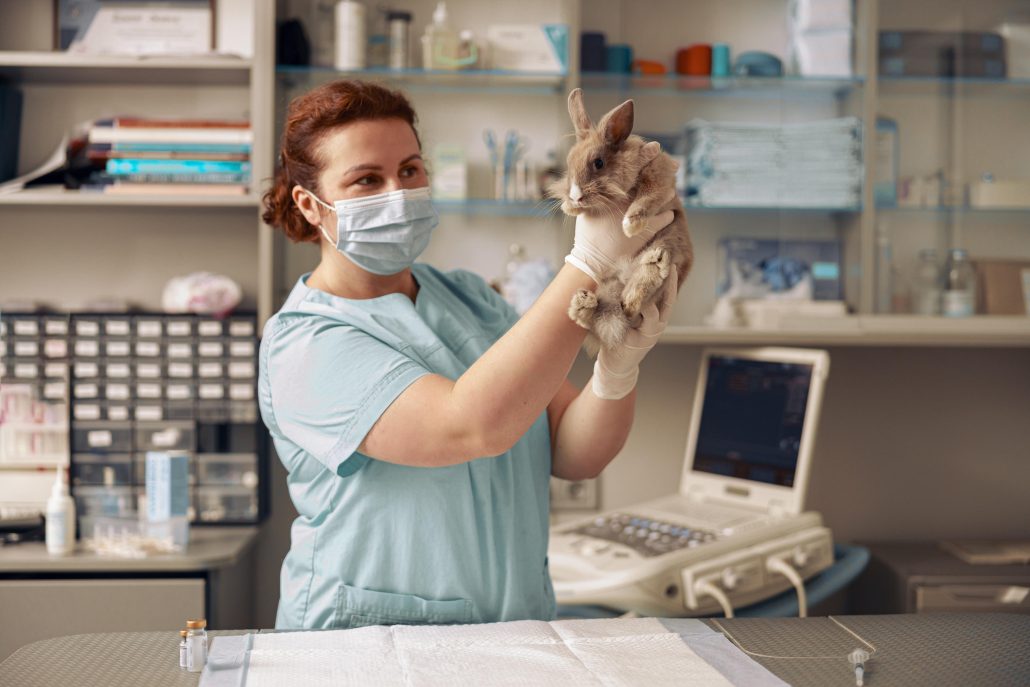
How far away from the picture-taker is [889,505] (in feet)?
9.32

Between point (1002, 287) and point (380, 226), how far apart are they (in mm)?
1753

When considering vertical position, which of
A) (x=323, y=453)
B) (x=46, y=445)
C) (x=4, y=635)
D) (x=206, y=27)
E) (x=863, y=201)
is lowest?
(x=4, y=635)

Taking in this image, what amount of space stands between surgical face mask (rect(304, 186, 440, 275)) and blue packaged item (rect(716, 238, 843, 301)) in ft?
4.13

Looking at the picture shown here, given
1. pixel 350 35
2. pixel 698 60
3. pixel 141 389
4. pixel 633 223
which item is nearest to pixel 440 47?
pixel 350 35

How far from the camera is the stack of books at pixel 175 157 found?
2.44 metres

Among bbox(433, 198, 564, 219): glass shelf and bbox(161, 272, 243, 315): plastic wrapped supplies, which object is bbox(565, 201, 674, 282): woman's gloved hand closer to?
bbox(433, 198, 564, 219): glass shelf

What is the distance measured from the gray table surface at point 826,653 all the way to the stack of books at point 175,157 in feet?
4.72

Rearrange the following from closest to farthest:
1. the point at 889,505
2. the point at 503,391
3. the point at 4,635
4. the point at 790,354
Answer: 1. the point at 503,391
2. the point at 4,635
3. the point at 790,354
4. the point at 889,505

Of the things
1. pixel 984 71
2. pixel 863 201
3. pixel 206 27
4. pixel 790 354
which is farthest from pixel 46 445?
pixel 984 71

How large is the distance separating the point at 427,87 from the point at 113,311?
98 cm

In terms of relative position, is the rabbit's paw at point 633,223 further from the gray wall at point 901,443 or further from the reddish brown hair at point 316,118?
the gray wall at point 901,443

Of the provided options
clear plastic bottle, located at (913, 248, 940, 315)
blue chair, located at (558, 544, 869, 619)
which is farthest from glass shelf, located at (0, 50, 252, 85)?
clear plastic bottle, located at (913, 248, 940, 315)

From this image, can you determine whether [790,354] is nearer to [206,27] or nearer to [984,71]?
[984,71]

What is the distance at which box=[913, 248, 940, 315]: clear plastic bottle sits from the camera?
8.20 ft
